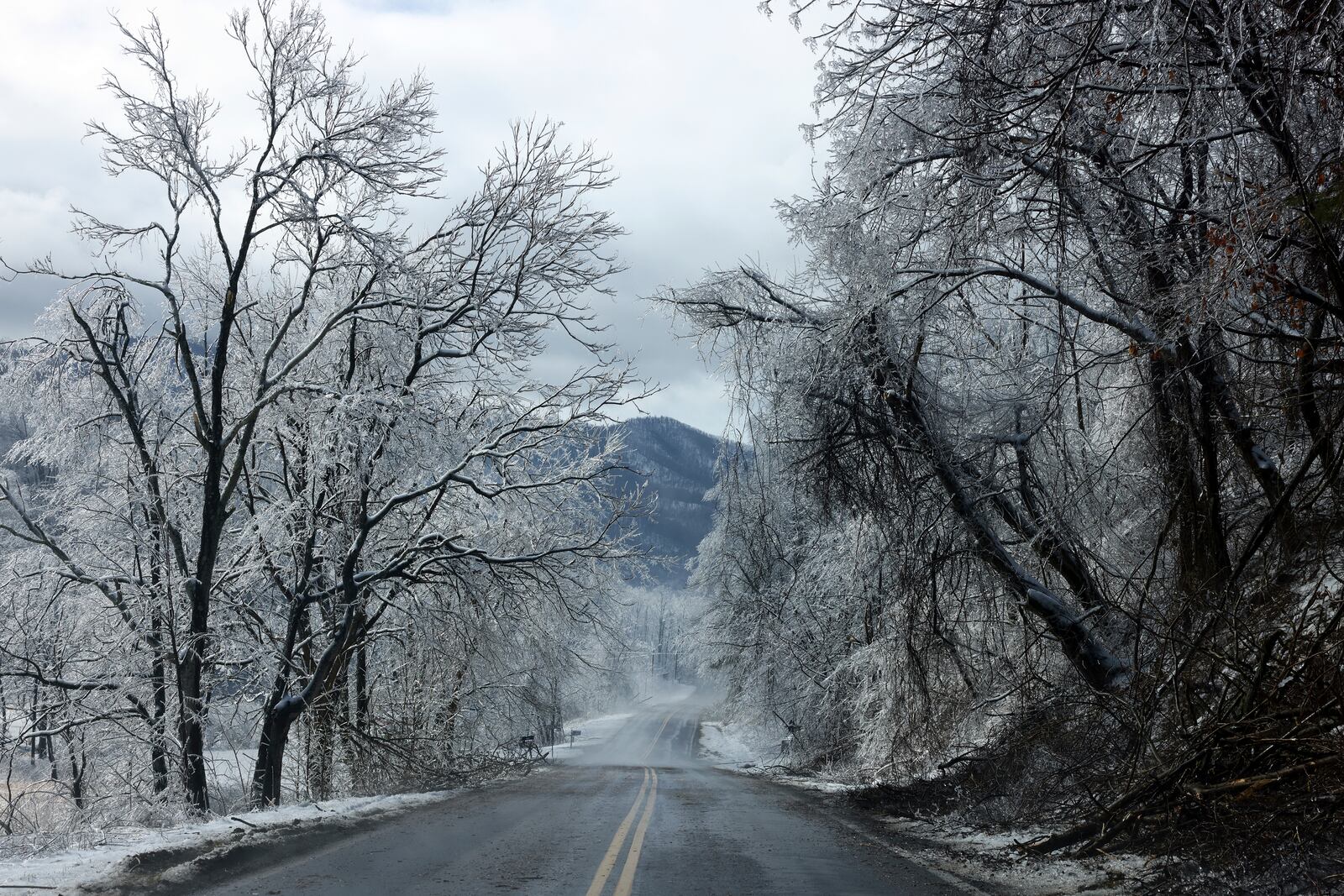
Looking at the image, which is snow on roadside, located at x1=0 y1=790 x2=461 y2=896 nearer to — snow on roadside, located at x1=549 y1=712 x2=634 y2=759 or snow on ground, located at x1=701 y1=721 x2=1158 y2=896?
snow on ground, located at x1=701 y1=721 x2=1158 y2=896

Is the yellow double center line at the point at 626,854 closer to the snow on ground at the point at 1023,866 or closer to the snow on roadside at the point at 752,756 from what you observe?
the snow on ground at the point at 1023,866

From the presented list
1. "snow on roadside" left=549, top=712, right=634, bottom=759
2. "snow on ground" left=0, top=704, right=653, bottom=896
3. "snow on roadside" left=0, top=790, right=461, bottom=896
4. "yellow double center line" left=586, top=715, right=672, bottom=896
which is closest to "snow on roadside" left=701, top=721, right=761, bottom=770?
"snow on roadside" left=549, top=712, right=634, bottom=759

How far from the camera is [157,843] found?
7.50 meters

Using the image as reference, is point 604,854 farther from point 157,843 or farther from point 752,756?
point 752,756

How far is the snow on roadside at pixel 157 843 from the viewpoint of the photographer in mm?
6016

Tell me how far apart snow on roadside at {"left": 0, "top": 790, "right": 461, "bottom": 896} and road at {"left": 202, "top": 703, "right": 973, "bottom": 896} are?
0.74m

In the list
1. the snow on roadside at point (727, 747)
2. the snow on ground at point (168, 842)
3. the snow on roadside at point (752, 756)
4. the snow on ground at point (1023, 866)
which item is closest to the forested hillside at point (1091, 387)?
the snow on ground at point (1023, 866)

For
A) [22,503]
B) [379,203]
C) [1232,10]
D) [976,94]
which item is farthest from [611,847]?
[22,503]

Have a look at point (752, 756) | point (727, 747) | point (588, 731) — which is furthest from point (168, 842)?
point (588, 731)

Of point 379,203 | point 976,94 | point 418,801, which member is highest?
point 379,203

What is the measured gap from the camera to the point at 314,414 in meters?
13.5

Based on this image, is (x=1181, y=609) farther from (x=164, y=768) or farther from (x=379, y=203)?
(x=164, y=768)

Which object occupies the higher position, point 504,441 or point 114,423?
point 114,423

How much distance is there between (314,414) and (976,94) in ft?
35.1
